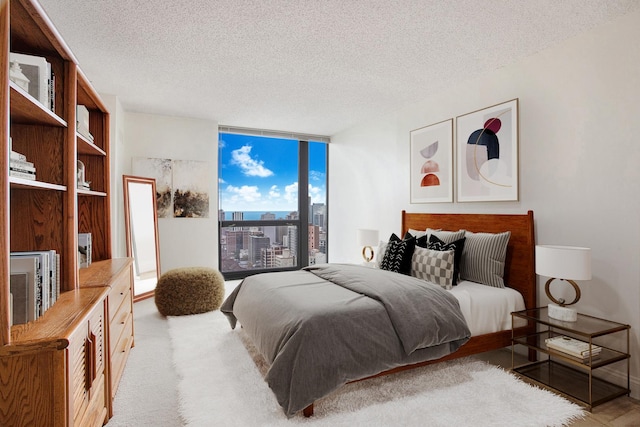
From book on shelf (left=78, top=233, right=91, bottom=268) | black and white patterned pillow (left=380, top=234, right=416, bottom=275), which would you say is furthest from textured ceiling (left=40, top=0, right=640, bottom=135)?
black and white patterned pillow (left=380, top=234, right=416, bottom=275)

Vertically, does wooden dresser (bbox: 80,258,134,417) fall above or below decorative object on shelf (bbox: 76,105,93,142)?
below

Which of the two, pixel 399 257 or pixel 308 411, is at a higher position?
pixel 399 257

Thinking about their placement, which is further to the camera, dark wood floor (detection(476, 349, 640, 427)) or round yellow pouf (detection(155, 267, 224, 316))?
round yellow pouf (detection(155, 267, 224, 316))

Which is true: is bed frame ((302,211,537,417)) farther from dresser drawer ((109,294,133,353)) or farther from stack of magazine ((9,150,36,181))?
stack of magazine ((9,150,36,181))

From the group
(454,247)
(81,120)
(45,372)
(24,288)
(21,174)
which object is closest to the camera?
(45,372)

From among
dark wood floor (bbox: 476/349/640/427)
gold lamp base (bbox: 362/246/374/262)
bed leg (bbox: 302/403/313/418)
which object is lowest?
dark wood floor (bbox: 476/349/640/427)

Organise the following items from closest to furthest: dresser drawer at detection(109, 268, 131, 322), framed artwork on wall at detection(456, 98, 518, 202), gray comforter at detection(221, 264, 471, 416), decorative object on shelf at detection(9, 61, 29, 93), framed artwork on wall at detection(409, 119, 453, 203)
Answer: decorative object on shelf at detection(9, 61, 29, 93), gray comforter at detection(221, 264, 471, 416), dresser drawer at detection(109, 268, 131, 322), framed artwork on wall at detection(456, 98, 518, 202), framed artwork on wall at detection(409, 119, 453, 203)

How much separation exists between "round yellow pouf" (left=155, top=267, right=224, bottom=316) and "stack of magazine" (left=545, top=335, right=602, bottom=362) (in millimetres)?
3275

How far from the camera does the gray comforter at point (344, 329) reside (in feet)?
6.50

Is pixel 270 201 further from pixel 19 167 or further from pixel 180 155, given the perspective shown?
pixel 19 167

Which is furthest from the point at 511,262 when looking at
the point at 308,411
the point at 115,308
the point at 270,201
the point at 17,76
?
the point at 270,201

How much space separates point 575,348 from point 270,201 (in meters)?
4.65

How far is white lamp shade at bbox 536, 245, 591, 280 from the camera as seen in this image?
231 cm

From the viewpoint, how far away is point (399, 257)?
336cm
